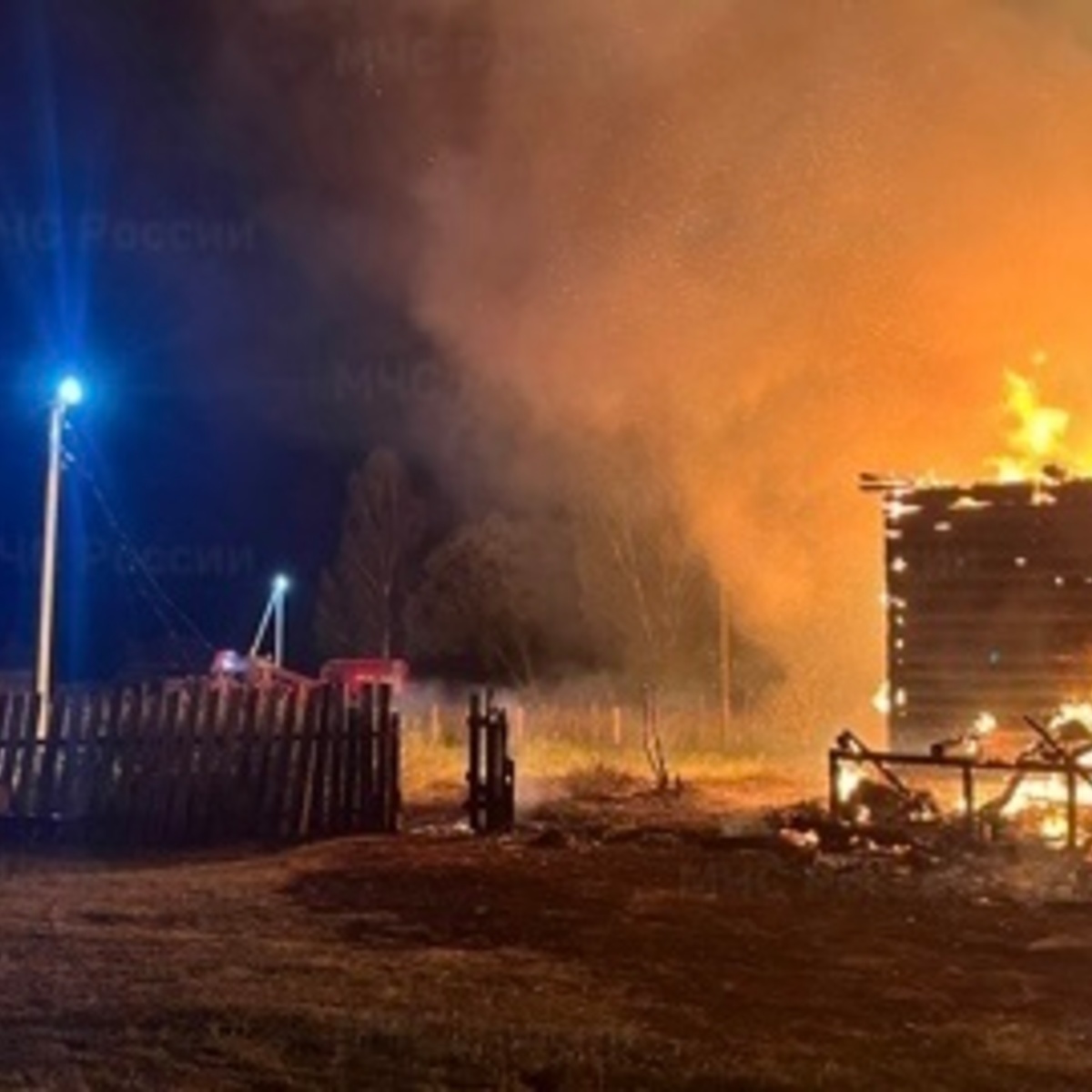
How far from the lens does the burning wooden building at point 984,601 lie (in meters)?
20.5

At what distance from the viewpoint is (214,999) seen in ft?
25.7

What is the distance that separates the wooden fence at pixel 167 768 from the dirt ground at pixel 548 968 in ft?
3.05

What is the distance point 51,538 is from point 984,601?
11557 mm

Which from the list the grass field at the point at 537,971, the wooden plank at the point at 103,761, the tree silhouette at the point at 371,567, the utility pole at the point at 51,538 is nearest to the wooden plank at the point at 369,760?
the grass field at the point at 537,971

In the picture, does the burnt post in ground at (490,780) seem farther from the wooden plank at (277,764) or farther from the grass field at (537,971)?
the wooden plank at (277,764)

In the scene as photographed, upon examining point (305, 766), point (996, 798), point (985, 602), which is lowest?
point (996, 798)

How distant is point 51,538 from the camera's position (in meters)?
17.2

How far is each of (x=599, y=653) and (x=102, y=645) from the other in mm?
28023

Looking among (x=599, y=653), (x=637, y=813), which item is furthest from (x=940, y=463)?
(x=599, y=653)

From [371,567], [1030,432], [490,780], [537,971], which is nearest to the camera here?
[537,971]

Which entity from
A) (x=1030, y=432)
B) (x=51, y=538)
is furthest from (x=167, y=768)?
(x=1030, y=432)

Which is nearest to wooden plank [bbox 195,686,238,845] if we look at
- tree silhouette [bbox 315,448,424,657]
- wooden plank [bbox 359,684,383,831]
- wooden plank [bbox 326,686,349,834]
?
wooden plank [bbox 326,686,349,834]

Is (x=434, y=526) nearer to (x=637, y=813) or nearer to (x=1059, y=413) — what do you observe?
(x=1059, y=413)

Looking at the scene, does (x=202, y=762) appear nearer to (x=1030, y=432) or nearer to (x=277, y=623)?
(x=1030, y=432)
